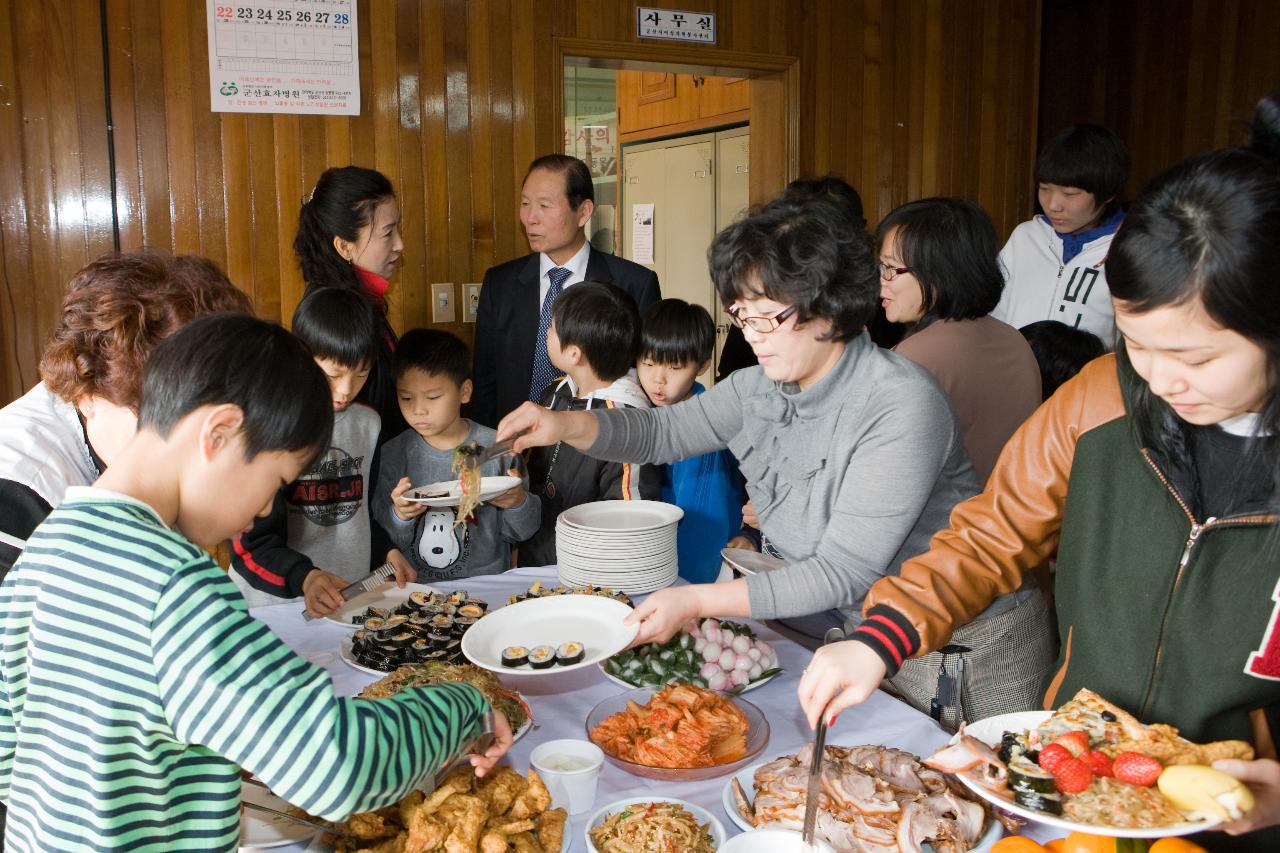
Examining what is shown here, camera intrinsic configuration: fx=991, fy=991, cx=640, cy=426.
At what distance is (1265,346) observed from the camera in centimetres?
109

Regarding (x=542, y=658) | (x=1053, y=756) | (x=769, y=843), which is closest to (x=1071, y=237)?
(x=542, y=658)

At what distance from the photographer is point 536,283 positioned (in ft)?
12.8

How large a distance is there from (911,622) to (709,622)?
476 mm

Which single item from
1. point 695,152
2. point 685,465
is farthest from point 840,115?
point 685,465

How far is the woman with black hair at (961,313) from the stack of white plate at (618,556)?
2.50 ft

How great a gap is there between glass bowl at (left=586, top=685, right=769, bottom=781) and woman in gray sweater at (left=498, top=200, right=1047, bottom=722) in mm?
99

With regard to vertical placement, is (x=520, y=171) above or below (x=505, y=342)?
above

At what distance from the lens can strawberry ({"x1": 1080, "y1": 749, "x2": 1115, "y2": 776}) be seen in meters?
1.11

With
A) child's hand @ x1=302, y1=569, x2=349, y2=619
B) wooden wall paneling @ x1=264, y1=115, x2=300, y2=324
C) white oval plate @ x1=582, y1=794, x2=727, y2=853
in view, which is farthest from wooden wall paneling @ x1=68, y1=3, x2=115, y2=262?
white oval plate @ x1=582, y1=794, x2=727, y2=853

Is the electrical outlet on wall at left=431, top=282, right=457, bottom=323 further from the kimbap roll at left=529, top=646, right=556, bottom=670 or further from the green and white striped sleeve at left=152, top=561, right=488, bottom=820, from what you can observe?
the green and white striped sleeve at left=152, top=561, right=488, bottom=820

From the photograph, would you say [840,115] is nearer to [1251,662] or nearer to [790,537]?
[790,537]

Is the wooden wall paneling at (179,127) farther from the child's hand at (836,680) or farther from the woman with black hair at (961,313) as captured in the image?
the child's hand at (836,680)

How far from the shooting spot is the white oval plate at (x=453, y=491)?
2352mm

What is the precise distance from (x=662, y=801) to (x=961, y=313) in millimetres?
1505
